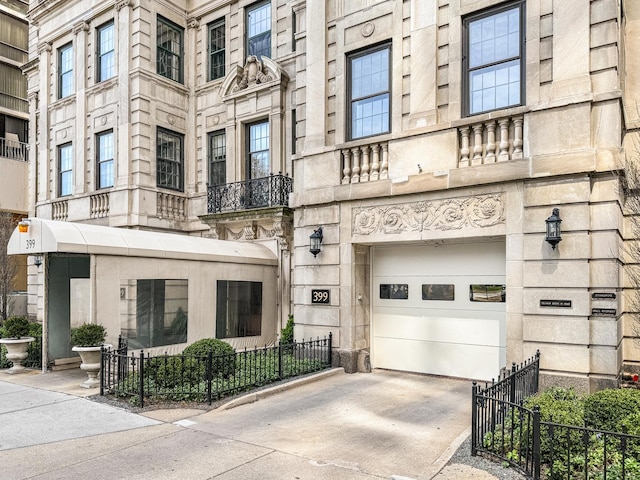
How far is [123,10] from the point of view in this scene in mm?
17219

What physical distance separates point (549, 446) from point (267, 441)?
361 cm

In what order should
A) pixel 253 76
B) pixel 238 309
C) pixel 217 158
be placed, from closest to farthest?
pixel 238 309 → pixel 253 76 → pixel 217 158

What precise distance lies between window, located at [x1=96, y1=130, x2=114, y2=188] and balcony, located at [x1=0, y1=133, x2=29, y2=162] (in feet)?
31.0

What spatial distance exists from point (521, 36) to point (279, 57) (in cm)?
835

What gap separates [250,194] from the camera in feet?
52.0

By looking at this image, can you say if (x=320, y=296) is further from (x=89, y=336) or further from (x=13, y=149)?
(x=13, y=149)

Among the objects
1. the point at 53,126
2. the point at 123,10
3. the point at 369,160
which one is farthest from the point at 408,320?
the point at 53,126

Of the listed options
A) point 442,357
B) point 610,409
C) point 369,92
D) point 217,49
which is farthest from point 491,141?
point 217,49

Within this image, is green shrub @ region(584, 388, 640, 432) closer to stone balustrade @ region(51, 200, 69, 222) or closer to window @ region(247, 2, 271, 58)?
window @ region(247, 2, 271, 58)

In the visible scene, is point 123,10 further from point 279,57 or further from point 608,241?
point 608,241

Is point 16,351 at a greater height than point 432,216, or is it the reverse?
point 432,216

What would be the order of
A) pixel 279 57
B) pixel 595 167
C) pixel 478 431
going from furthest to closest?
pixel 279 57 < pixel 595 167 < pixel 478 431

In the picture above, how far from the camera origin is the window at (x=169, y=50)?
17.7 metres

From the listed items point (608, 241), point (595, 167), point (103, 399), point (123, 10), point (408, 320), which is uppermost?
point (123, 10)
